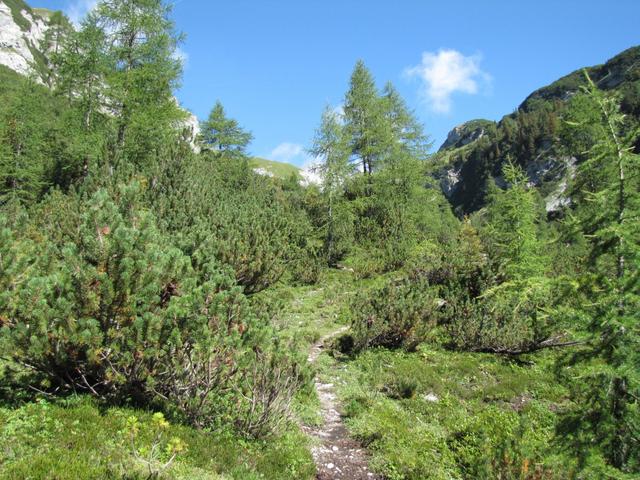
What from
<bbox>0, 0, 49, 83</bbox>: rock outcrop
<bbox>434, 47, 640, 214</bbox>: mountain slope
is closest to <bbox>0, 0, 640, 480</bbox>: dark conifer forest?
<bbox>434, 47, 640, 214</bbox>: mountain slope

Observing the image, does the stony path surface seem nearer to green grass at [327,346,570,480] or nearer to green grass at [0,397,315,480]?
green grass at [327,346,570,480]

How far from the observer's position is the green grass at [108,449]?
3916 mm

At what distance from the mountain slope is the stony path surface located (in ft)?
253

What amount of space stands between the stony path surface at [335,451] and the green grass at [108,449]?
1.25 ft

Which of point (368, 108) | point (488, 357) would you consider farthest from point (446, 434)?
point (368, 108)

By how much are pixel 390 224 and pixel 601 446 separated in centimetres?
1896

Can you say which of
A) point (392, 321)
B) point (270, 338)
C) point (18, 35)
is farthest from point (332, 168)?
point (18, 35)

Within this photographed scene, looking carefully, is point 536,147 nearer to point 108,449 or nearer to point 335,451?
point 335,451

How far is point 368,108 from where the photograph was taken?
26547 mm

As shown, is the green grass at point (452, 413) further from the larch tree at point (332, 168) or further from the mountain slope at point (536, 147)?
the mountain slope at point (536, 147)

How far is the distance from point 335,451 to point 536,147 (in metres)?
116

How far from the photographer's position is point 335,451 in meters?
6.62

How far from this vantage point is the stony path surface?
237 inches

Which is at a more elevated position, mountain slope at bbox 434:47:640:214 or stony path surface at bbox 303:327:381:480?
mountain slope at bbox 434:47:640:214
